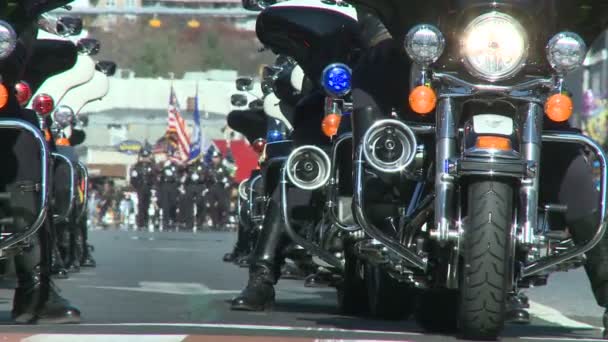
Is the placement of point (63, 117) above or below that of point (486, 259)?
above

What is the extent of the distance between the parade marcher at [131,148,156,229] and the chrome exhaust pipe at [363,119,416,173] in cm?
4090

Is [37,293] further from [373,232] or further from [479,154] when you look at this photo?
[479,154]

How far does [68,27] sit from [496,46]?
753cm

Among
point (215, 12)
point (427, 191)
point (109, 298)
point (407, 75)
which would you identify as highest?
point (215, 12)

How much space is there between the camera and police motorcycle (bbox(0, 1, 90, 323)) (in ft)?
24.7

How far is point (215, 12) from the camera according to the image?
4081 centimetres

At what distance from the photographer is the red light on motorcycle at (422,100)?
287 inches

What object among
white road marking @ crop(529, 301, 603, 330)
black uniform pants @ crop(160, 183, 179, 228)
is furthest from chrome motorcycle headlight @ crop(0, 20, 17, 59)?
black uniform pants @ crop(160, 183, 179, 228)

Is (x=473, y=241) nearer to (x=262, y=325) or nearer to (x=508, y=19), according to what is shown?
(x=508, y=19)

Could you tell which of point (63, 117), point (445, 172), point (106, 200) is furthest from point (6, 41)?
point (106, 200)

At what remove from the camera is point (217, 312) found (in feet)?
31.2

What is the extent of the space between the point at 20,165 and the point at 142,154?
1738 inches

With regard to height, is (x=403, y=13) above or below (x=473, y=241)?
above

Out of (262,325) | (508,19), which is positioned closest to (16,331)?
(262,325)
